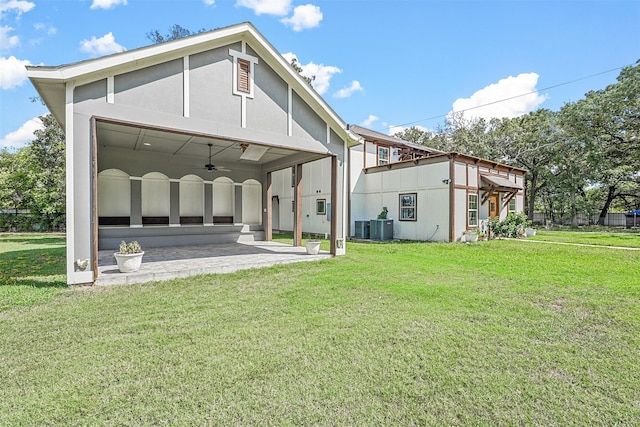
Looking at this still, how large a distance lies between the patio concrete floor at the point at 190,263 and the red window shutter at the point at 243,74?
415 cm

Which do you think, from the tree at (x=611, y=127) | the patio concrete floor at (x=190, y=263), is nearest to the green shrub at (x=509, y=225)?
the patio concrete floor at (x=190, y=263)

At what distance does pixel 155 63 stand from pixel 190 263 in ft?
14.3

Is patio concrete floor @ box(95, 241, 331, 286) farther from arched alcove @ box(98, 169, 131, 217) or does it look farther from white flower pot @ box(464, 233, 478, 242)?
white flower pot @ box(464, 233, 478, 242)

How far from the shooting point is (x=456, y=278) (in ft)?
20.3

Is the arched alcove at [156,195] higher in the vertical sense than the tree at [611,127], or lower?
lower

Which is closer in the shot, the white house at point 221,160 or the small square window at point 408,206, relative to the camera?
the white house at point 221,160

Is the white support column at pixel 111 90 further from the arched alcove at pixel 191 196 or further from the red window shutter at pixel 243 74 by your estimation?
the arched alcove at pixel 191 196

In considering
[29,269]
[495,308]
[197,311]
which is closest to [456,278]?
[495,308]

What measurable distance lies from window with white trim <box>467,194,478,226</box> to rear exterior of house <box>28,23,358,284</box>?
737 cm

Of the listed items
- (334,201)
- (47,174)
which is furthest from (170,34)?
(334,201)

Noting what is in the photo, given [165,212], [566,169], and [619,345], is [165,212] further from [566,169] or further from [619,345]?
[566,169]

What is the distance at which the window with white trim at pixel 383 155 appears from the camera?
16.8m

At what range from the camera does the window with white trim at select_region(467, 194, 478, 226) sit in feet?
44.1

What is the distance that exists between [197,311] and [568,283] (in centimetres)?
677
